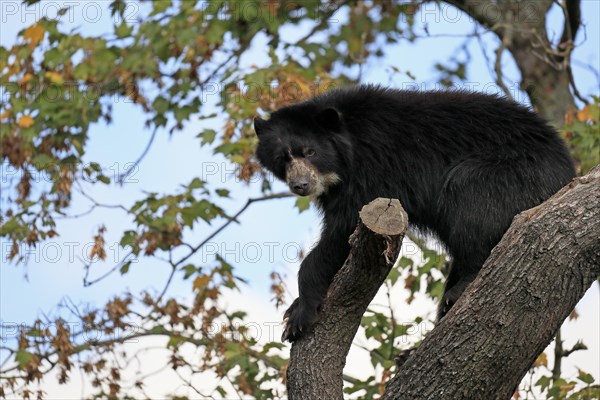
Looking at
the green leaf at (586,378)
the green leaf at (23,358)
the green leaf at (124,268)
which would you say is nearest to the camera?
the green leaf at (586,378)

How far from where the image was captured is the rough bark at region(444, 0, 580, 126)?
1018cm

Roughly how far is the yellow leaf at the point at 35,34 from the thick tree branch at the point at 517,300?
22.4ft

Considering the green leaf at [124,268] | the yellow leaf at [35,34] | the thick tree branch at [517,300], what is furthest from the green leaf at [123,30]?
the thick tree branch at [517,300]

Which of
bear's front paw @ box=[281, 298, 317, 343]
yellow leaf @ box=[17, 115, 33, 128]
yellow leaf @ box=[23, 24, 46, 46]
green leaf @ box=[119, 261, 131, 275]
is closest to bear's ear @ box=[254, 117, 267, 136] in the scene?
bear's front paw @ box=[281, 298, 317, 343]

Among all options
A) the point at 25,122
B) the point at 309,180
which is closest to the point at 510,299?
the point at 309,180

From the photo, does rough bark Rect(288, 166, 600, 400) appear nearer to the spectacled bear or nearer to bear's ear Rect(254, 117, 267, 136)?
the spectacled bear

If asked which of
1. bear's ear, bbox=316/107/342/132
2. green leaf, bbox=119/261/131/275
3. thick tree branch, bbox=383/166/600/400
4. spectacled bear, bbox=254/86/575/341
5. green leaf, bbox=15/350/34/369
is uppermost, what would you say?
green leaf, bbox=119/261/131/275

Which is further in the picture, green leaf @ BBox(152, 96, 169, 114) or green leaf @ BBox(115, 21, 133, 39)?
green leaf @ BBox(115, 21, 133, 39)

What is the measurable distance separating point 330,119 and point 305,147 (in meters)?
0.27

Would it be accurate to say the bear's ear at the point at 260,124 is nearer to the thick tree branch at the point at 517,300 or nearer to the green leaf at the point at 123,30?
the thick tree branch at the point at 517,300

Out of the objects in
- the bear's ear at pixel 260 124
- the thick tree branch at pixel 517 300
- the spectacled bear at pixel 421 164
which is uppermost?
the bear's ear at pixel 260 124

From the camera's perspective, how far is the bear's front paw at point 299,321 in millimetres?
5246

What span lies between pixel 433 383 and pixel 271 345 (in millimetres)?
3190

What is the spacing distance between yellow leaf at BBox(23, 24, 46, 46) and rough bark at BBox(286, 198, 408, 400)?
607cm
